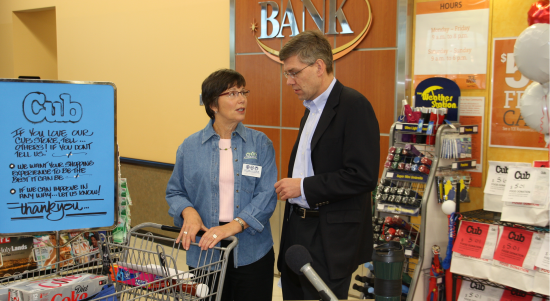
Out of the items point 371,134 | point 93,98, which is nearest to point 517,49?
point 371,134

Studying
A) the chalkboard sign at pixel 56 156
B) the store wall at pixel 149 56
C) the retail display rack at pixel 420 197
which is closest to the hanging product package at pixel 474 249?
the retail display rack at pixel 420 197

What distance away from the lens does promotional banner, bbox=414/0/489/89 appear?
3.49 meters

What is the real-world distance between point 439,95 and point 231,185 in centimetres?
217

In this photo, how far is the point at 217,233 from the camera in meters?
1.86

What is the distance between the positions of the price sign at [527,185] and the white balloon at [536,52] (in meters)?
0.45

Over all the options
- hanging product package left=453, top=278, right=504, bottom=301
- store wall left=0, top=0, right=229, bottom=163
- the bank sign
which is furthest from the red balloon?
store wall left=0, top=0, right=229, bottom=163

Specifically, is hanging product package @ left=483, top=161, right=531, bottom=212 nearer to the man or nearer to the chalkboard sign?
the man

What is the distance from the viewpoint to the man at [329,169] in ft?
6.13

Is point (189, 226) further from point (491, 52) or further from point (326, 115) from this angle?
point (491, 52)

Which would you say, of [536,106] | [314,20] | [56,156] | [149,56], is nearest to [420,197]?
[536,106]

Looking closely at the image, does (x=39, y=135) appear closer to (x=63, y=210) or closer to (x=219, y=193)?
(x=63, y=210)

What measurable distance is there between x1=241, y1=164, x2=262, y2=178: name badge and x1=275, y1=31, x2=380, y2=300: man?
0.51ft

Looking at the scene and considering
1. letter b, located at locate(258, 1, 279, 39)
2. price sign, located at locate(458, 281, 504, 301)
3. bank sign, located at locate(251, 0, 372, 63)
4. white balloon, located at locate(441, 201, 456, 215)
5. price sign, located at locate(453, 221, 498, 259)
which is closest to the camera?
price sign, located at locate(453, 221, 498, 259)

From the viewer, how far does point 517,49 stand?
1.75 meters
